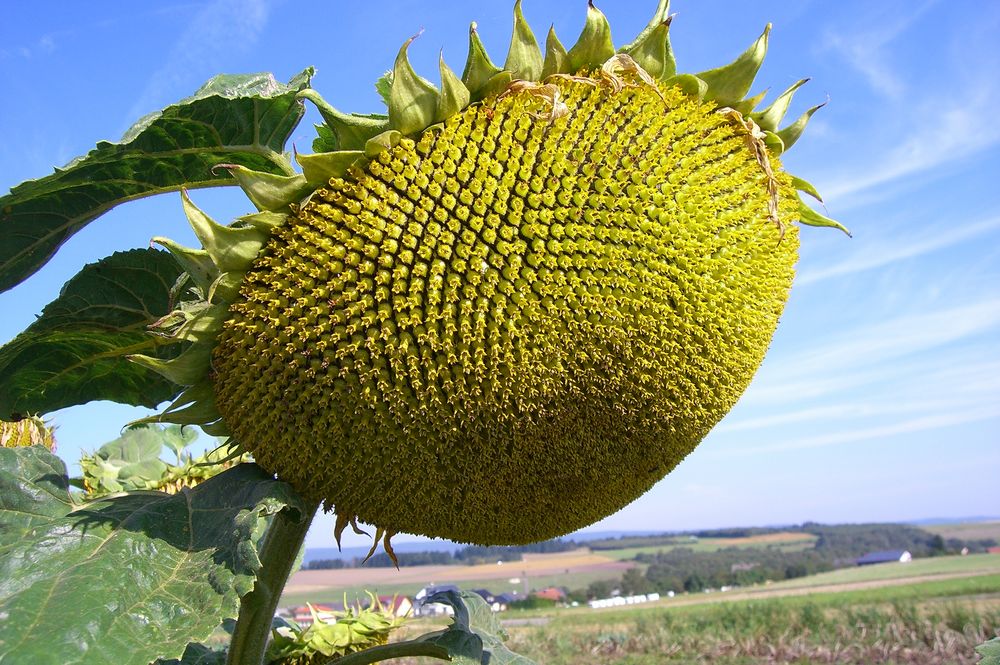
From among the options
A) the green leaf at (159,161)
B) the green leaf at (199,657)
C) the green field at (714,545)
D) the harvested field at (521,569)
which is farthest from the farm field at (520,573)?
the green leaf at (159,161)

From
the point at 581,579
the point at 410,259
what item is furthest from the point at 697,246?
the point at 581,579

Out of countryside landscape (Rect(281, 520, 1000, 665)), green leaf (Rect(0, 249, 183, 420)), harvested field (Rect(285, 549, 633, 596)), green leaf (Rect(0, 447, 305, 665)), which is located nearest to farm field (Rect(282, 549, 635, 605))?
harvested field (Rect(285, 549, 633, 596))

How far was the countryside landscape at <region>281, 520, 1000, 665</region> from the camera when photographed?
21.1 metres

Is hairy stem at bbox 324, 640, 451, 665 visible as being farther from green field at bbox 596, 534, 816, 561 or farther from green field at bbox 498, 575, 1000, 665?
green field at bbox 596, 534, 816, 561

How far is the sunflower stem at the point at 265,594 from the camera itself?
8.32 ft

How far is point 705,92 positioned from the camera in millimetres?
2344

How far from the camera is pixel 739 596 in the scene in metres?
48.2

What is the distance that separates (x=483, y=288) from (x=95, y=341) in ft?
4.87

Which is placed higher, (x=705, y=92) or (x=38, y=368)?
(x=705, y=92)

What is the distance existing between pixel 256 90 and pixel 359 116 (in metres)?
0.39

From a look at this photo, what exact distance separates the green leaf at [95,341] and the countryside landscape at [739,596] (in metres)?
1.75

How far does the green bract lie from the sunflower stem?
16.1 inches

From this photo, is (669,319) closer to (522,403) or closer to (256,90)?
(522,403)

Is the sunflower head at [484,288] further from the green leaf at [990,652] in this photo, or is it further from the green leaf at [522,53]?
the green leaf at [990,652]
